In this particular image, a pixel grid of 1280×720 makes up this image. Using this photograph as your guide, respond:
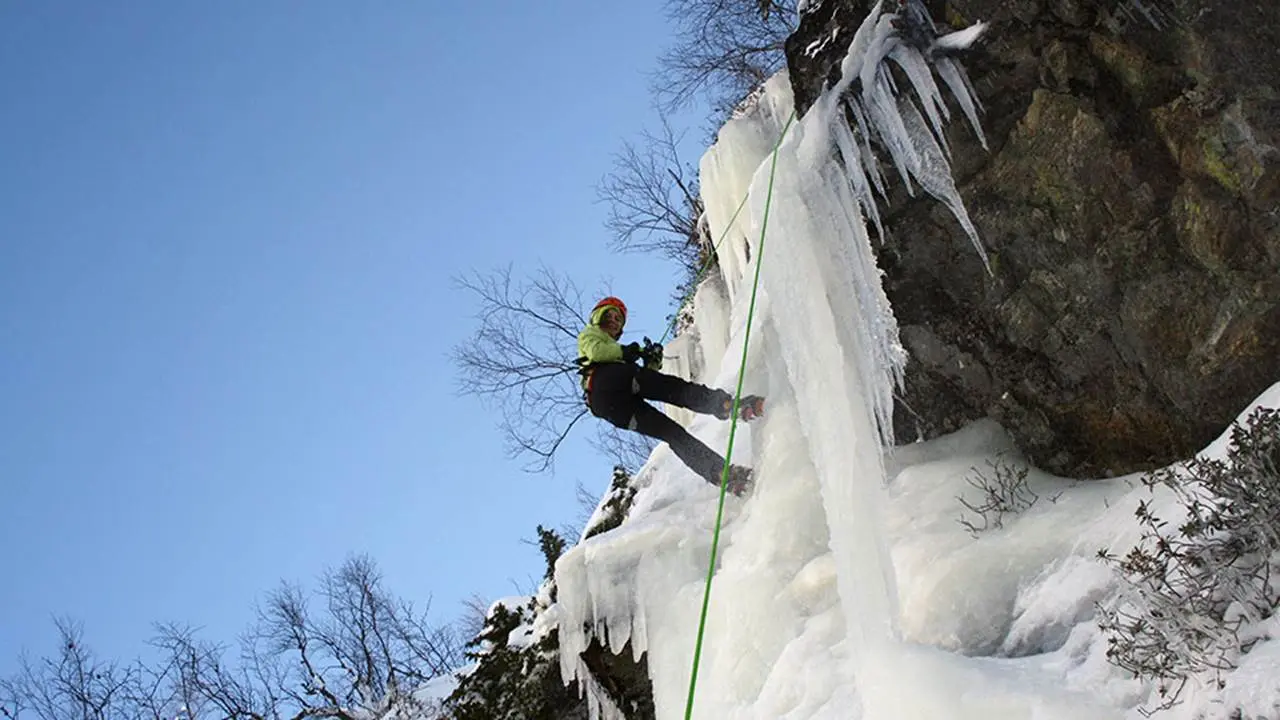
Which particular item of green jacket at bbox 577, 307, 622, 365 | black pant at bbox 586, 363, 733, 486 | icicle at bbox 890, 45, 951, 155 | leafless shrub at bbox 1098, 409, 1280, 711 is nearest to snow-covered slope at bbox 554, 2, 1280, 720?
icicle at bbox 890, 45, 951, 155

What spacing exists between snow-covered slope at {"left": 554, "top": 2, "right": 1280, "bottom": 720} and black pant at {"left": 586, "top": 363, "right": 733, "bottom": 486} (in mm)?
275

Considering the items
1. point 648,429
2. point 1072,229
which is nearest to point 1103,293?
point 1072,229

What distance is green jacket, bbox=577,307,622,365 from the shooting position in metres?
6.07

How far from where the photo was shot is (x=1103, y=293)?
429cm

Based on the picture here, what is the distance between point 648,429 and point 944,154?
238 cm

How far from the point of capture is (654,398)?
19.7 ft

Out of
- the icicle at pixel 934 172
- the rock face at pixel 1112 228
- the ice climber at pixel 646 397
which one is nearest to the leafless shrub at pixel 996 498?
the rock face at pixel 1112 228

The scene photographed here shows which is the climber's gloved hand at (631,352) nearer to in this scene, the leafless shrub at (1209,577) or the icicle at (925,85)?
the icicle at (925,85)

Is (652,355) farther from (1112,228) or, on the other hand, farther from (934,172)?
(1112,228)

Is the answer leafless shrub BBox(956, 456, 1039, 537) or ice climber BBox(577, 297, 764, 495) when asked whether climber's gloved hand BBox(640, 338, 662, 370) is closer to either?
ice climber BBox(577, 297, 764, 495)

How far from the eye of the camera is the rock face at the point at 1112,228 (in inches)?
155

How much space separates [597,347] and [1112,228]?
9.93 ft

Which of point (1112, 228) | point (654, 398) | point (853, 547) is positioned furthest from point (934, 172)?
point (654, 398)

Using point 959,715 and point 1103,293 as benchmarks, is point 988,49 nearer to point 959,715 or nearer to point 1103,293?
point 1103,293
